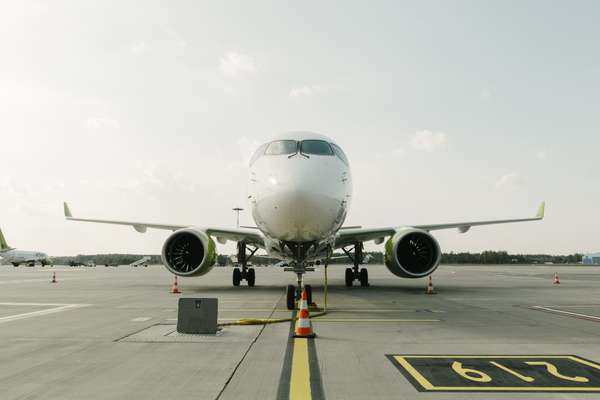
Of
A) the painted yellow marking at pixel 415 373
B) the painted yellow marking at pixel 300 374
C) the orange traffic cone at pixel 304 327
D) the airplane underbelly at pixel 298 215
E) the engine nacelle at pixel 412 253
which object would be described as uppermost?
the airplane underbelly at pixel 298 215

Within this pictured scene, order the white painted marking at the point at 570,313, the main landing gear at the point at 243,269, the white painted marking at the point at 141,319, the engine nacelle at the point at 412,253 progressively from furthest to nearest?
Answer: 1. the main landing gear at the point at 243,269
2. the engine nacelle at the point at 412,253
3. the white painted marking at the point at 570,313
4. the white painted marking at the point at 141,319

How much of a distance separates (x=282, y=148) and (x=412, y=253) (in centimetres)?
597

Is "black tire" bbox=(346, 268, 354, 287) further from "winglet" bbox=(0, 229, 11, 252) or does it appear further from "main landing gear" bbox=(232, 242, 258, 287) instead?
"winglet" bbox=(0, 229, 11, 252)

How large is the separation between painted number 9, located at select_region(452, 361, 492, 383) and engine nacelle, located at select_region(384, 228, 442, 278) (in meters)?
9.22

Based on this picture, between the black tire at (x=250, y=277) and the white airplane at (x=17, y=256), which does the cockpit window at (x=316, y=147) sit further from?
the white airplane at (x=17, y=256)

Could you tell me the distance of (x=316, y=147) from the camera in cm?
1167

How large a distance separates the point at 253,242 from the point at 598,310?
34.9 ft

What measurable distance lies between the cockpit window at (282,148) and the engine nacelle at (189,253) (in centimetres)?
414

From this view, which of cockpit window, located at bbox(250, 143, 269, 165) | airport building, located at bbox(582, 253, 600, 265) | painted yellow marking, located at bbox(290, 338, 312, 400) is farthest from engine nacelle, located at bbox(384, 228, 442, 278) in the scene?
airport building, located at bbox(582, 253, 600, 265)

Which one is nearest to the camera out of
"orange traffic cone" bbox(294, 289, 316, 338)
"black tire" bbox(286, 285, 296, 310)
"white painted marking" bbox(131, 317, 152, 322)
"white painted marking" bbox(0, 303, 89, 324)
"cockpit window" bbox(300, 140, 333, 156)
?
"orange traffic cone" bbox(294, 289, 316, 338)

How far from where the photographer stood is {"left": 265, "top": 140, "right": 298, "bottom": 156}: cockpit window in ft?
37.7

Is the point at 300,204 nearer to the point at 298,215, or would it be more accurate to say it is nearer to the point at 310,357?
the point at 298,215

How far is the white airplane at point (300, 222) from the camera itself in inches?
401

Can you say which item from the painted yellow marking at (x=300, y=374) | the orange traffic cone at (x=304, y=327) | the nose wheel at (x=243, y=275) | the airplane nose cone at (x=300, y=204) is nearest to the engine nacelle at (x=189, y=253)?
the nose wheel at (x=243, y=275)
